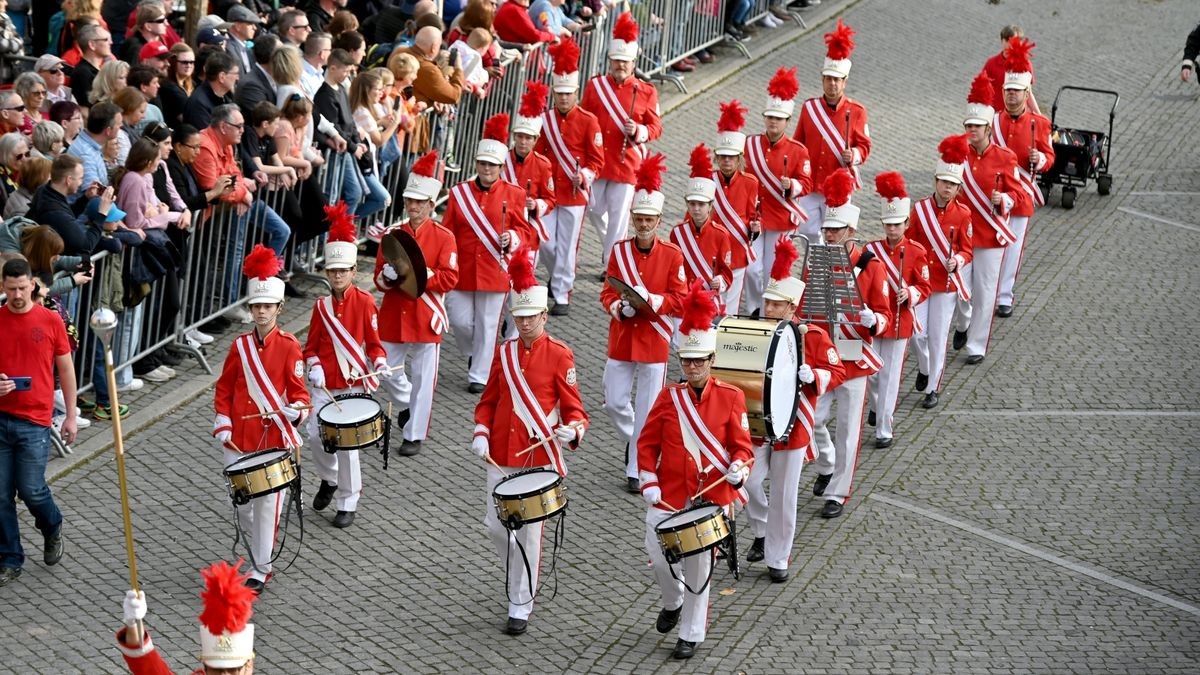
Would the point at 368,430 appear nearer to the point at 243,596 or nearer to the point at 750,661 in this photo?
the point at 750,661

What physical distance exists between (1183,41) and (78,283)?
1848cm

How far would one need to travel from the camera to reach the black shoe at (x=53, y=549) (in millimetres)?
12477

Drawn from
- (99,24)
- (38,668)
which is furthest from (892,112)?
(38,668)

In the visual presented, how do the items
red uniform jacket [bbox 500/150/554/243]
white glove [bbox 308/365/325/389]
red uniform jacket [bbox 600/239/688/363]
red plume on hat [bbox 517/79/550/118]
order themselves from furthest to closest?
red uniform jacket [bbox 500/150/554/243]
red plume on hat [bbox 517/79/550/118]
red uniform jacket [bbox 600/239/688/363]
white glove [bbox 308/365/325/389]

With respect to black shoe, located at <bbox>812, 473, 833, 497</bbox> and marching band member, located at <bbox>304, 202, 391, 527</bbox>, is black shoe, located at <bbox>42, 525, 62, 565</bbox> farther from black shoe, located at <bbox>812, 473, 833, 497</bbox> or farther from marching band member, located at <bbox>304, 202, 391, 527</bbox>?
black shoe, located at <bbox>812, 473, 833, 497</bbox>

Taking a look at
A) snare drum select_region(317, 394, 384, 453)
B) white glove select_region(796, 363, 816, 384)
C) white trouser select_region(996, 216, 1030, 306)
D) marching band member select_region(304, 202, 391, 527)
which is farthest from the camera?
white trouser select_region(996, 216, 1030, 306)

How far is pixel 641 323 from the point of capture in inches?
573

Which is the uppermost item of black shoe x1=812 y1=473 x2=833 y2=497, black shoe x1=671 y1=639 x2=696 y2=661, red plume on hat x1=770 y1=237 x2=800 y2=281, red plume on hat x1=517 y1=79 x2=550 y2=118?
red plume on hat x1=517 y1=79 x2=550 y2=118

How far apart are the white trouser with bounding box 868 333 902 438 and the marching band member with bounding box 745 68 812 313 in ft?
8.20

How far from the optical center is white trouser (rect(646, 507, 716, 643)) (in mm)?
11758

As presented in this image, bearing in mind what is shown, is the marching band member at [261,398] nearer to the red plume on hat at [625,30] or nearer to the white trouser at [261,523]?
the white trouser at [261,523]

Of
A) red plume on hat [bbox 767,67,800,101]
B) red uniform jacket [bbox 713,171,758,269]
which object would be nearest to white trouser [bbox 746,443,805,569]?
red uniform jacket [bbox 713,171,758,269]

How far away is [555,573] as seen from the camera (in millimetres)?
12938

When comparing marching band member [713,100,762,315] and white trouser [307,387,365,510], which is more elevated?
marching band member [713,100,762,315]
